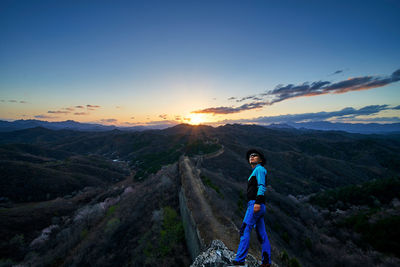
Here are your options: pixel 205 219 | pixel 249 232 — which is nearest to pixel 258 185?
pixel 249 232

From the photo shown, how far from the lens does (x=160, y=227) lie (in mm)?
11023

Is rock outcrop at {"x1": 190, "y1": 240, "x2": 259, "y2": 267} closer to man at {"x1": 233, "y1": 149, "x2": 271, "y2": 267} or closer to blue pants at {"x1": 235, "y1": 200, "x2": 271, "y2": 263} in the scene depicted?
man at {"x1": 233, "y1": 149, "x2": 271, "y2": 267}

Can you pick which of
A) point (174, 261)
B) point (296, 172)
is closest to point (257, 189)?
point (174, 261)

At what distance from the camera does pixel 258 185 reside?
418 centimetres

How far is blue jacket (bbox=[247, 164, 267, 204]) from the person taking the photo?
407cm

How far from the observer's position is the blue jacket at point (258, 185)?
407 centimetres

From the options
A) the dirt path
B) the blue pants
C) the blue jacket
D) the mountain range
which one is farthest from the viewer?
the mountain range

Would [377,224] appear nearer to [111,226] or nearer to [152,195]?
[152,195]

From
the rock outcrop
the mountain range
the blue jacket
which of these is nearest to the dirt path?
the mountain range

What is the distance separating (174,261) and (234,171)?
36.8 meters

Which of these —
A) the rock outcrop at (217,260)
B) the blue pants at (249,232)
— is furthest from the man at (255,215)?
the rock outcrop at (217,260)

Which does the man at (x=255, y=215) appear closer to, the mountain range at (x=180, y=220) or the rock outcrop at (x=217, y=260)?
the rock outcrop at (x=217, y=260)

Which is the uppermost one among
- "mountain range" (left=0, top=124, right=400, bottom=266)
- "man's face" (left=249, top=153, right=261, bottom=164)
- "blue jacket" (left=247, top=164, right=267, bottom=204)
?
"man's face" (left=249, top=153, right=261, bottom=164)

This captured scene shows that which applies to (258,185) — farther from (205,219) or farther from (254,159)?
(205,219)
